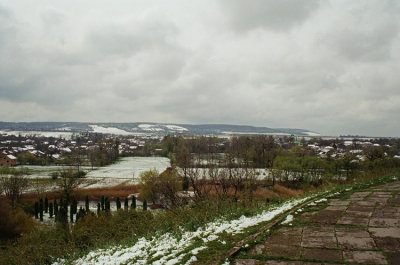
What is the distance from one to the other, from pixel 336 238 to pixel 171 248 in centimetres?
363

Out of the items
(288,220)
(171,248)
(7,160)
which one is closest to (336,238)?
(288,220)

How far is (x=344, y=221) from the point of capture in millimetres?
6453

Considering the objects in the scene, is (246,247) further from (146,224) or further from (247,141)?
(247,141)

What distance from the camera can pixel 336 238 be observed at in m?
5.45

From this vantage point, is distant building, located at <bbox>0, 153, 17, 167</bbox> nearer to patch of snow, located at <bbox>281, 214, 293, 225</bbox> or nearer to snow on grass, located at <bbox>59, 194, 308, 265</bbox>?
snow on grass, located at <bbox>59, 194, 308, 265</bbox>

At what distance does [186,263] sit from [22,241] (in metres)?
15.6

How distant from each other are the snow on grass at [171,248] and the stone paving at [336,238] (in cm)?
108

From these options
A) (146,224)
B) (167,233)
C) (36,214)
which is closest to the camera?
(167,233)

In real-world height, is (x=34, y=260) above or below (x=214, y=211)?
below

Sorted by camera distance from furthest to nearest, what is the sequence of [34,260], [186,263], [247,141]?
[247,141], [34,260], [186,263]

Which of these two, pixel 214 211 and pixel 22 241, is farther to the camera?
pixel 22 241

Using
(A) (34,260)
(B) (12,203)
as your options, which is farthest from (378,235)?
(B) (12,203)

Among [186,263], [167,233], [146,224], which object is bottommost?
[146,224]

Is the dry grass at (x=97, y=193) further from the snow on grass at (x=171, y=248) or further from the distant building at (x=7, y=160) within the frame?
the distant building at (x=7, y=160)
